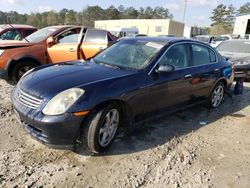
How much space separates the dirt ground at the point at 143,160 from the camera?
A: 130 inches

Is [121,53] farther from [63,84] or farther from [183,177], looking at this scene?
[183,177]

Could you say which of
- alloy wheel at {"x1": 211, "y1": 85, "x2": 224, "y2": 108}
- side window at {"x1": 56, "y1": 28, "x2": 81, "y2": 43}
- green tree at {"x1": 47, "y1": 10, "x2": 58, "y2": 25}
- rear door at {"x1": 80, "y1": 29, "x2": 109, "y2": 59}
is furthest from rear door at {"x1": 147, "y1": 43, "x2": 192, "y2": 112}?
green tree at {"x1": 47, "y1": 10, "x2": 58, "y2": 25}

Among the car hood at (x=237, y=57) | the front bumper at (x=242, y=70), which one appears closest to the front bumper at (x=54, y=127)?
the front bumper at (x=242, y=70)

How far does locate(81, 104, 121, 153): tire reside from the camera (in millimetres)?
3525

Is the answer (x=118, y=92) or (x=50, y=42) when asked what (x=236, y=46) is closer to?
(x=50, y=42)

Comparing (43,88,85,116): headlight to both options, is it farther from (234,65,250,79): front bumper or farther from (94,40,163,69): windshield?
(234,65,250,79): front bumper

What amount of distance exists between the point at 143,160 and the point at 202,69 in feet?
8.05

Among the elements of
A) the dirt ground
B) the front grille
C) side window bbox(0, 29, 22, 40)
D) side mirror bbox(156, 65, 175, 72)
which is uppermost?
side mirror bbox(156, 65, 175, 72)

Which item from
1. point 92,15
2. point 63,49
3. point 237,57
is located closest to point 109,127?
point 63,49

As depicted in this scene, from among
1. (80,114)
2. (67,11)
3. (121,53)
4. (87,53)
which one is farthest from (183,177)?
(67,11)

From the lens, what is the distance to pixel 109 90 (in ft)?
12.0

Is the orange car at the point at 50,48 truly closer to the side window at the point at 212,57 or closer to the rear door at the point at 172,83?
the side window at the point at 212,57

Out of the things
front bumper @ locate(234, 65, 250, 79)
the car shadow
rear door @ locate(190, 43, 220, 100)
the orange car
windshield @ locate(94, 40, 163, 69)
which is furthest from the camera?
front bumper @ locate(234, 65, 250, 79)

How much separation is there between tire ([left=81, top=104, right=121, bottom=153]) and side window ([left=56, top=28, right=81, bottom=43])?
14.9ft
